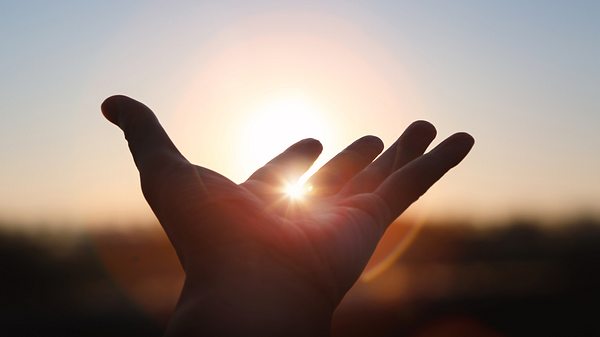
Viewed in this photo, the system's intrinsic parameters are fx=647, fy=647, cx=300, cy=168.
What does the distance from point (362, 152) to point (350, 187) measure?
57 cm

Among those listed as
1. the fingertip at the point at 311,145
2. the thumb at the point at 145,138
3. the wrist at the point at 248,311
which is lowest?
the wrist at the point at 248,311

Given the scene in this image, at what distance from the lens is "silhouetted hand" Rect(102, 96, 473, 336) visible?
7.31 ft

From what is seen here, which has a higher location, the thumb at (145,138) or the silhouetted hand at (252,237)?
the thumb at (145,138)

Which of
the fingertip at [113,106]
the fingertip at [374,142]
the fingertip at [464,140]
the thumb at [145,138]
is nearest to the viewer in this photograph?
the thumb at [145,138]

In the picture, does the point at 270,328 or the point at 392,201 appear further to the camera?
the point at 392,201

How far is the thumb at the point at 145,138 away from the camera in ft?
8.93

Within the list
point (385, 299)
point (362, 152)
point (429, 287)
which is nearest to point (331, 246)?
point (362, 152)

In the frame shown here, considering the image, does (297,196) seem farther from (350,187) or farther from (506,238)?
(506,238)

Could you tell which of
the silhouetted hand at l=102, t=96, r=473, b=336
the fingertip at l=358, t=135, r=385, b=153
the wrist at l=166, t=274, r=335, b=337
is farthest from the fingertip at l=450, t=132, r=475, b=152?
the wrist at l=166, t=274, r=335, b=337

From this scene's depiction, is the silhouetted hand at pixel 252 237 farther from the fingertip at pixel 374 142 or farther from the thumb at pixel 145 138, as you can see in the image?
the fingertip at pixel 374 142

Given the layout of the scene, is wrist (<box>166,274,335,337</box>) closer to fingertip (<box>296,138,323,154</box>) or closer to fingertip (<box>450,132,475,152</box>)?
fingertip (<box>450,132,475,152</box>)

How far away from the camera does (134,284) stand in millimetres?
32625

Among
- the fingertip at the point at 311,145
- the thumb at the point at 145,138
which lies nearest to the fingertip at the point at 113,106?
the thumb at the point at 145,138

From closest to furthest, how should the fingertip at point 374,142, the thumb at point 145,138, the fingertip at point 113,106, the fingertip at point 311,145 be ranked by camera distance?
1. the thumb at point 145,138
2. the fingertip at point 113,106
3. the fingertip at point 311,145
4. the fingertip at point 374,142
